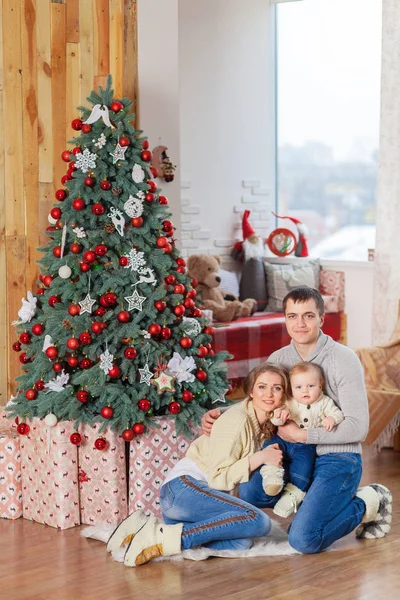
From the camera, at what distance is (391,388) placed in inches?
199

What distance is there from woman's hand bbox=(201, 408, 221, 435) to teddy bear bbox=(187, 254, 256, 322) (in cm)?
→ 291

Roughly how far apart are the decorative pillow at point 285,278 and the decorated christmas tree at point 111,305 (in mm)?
3365

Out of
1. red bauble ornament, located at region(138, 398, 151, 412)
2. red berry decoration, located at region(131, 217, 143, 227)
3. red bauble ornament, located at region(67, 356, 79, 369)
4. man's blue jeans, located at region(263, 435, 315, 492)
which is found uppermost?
red berry decoration, located at region(131, 217, 143, 227)

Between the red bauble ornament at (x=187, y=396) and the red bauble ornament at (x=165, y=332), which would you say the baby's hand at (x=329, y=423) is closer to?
the red bauble ornament at (x=187, y=396)

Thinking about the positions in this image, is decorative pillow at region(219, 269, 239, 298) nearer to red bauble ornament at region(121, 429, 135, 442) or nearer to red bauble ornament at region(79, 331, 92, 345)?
red bauble ornament at region(79, 331, 92, 345)

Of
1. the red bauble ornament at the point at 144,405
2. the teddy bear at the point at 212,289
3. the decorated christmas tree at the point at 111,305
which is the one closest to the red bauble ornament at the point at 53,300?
the decorated christmas tree at the point at 111,305

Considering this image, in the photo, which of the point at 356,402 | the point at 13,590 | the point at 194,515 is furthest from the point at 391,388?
the point at 13,590

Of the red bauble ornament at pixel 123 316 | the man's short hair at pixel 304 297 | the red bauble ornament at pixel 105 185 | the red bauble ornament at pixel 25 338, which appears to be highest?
the red bauble ornament at pixel 105 185

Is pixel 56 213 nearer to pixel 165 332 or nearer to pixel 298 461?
pixel 165 332

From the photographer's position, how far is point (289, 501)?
11.5 feet

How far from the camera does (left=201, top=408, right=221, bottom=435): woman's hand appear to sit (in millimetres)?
3635

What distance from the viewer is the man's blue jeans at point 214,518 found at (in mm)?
3381

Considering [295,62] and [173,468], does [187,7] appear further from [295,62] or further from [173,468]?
[173,468]

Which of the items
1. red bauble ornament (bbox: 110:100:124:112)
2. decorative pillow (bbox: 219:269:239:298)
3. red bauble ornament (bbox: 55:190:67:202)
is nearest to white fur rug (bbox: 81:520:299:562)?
red bauble ornament (bbox: 55:190:67:202)
